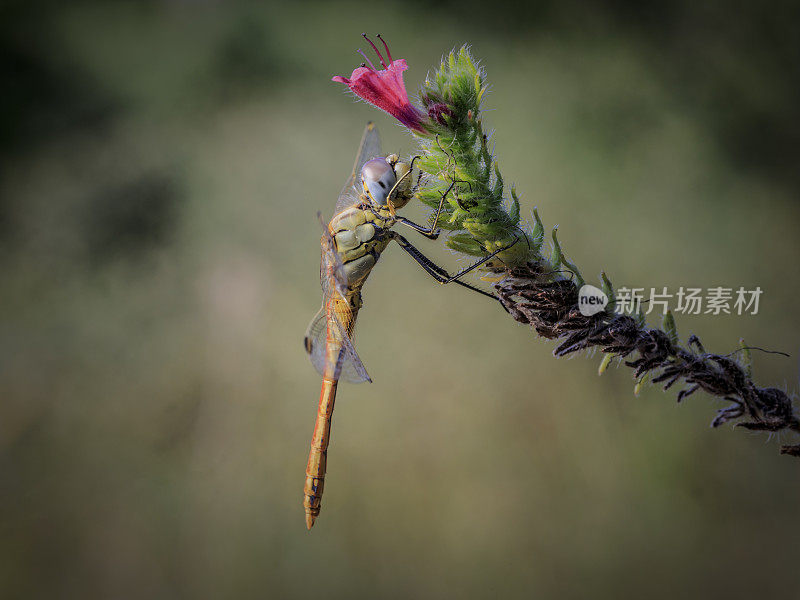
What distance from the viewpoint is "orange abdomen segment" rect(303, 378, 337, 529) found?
1.31m

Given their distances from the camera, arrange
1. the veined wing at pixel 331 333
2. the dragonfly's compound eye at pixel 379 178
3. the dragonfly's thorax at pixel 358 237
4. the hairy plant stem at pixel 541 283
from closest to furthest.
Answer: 1. the hairy plant stem at pixel 541 283
2. the dragonfly's compound eye at pixel 379 178
3. the dragonfly's thorax at pixel 358 237
4. the veined wing at pixel 331 333

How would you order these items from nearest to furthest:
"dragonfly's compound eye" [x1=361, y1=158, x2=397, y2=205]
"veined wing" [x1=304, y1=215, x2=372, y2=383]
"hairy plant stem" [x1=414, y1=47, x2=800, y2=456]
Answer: "hairy plant stem" [x1=414, y1=47, x2=800, y2=456] < "dragonfly's compound eye" [x1=361, y1=158, x2=397, y2=205] < "veined wing" [x1=304, y1=215, x2=372, y2=383]

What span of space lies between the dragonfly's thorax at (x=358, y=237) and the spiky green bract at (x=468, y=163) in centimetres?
43

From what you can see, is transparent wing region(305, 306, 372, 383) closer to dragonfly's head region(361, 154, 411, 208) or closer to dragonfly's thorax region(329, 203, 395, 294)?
dragonfly's thorax region(329, 203, 395, 294)

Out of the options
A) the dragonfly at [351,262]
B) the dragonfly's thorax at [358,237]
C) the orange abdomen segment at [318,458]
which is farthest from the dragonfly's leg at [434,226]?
the orange abdomen segment at [318,458]

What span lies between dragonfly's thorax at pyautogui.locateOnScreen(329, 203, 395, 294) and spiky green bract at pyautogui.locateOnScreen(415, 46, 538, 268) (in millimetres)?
431

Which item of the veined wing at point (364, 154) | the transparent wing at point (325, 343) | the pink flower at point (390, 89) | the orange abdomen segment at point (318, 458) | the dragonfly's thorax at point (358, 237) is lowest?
the orange abdomen segment at point (318, 458)

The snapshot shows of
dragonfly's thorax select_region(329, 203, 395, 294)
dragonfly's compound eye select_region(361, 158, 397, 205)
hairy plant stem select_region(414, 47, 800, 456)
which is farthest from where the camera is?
dragonfly's thorax select_region(329, 203, 395, 294)

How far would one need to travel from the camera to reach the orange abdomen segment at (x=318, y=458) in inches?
51.7

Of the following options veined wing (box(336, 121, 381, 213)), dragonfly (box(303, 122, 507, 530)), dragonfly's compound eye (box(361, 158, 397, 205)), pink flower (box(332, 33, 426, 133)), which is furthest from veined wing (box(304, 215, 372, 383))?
pink flower (box(332, 33, 426, 133))

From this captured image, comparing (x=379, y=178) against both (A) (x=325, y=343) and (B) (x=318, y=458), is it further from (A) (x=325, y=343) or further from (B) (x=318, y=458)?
(B) (x=318, y=458)

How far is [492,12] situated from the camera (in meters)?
2.78

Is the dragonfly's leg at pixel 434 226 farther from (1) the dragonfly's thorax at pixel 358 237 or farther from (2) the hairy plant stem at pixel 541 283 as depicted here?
(1) the dragonfly's thorax at pixel 358 237

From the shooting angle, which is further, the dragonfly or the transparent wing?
the transparent wing
